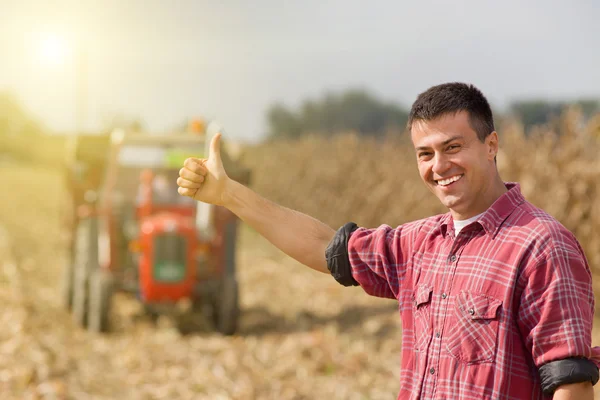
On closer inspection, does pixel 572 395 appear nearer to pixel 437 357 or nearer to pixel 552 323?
pixel 552 323

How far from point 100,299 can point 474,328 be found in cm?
583

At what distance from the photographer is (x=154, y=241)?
285 inches

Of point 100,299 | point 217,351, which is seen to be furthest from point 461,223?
point 100,299

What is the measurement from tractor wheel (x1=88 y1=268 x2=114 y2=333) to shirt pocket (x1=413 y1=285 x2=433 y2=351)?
219 inches

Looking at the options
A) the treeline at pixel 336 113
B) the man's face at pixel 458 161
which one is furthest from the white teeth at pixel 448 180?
the treeline at pixel 336 113

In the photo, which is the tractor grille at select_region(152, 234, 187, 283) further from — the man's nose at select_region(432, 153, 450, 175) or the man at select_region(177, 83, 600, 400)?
the man's nose at select_region(432, 153, 450, 175)

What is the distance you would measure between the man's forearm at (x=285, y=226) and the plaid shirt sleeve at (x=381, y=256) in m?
0.15

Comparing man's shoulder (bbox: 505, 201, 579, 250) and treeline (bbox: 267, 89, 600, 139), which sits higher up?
treeline (bbox: 267, 89, 600, 139)

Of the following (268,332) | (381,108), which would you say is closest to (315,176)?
(268,332)

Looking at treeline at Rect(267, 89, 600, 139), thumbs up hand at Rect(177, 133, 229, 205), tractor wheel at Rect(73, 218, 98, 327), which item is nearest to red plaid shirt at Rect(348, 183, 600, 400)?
thumbs up hand at Rect(177, 133, 229, 205)

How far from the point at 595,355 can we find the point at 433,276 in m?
0.46

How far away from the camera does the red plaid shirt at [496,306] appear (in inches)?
74.3

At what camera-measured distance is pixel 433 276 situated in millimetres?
2150

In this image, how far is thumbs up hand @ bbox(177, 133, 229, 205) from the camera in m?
2.52
